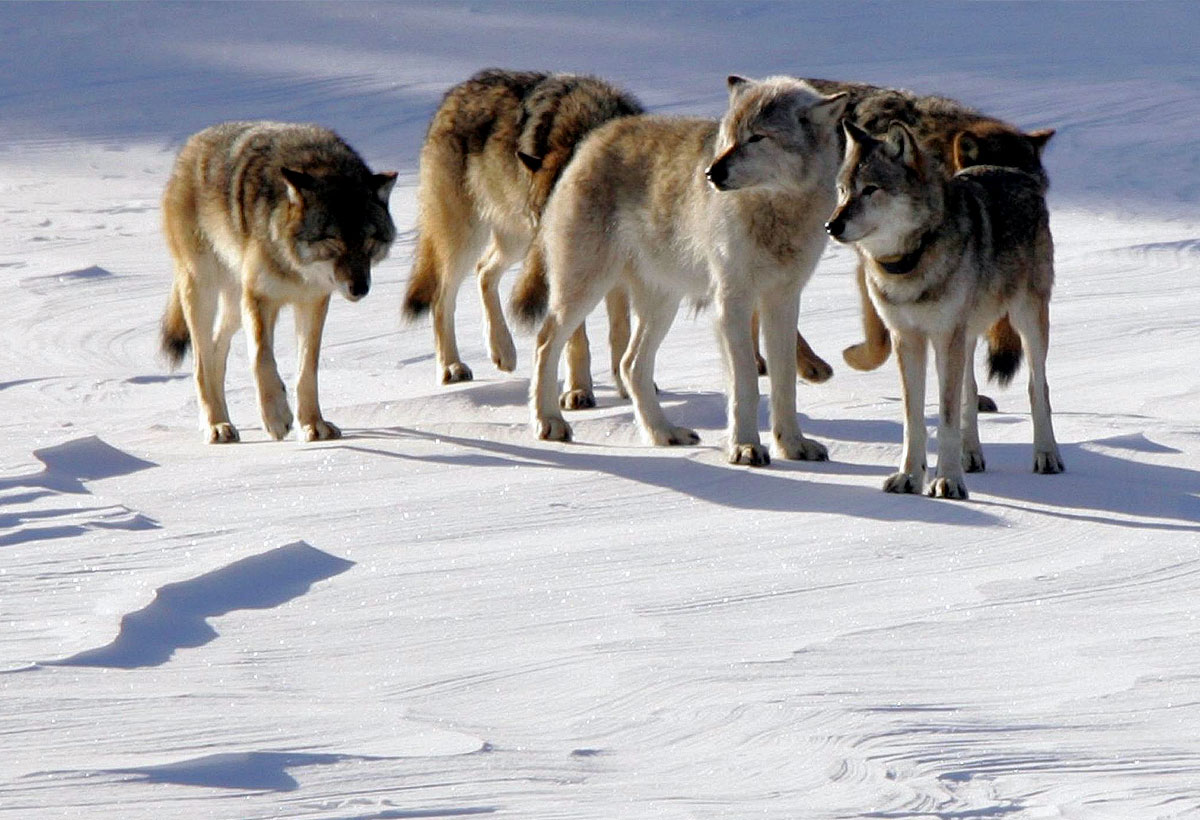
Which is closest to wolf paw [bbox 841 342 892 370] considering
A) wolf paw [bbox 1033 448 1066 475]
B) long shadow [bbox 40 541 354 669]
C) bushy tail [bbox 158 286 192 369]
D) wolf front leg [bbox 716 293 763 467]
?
wolf front leg [bbox 716 293 763 467]

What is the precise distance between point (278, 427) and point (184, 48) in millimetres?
12199

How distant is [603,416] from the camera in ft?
28.4

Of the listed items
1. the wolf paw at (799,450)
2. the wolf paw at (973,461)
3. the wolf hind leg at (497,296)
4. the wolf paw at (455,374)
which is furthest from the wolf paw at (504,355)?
the wolf paw at (973,461)

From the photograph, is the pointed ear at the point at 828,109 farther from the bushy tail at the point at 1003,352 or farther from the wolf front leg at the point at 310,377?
the wolf front leg at the point at 310,377

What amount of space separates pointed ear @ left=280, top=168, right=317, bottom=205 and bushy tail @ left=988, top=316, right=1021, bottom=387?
309 cm

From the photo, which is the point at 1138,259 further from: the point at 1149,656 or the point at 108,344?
the point at 1149,656

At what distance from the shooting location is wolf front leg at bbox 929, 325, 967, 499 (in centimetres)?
673

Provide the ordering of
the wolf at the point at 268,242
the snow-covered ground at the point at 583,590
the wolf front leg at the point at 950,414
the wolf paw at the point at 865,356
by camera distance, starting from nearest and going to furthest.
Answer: the snow-covered ground at the point at 583,590 → the wolf front leg at the point at 950,414 → the wolf at the point at 268,242 → the wolf paw at the point at 865,356

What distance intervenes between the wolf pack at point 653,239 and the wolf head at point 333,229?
12mm

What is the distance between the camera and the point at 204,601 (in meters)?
5.66

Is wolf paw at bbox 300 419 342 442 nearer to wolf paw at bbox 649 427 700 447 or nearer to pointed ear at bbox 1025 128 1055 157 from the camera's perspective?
wolf paw at bbox 649 427 700 447

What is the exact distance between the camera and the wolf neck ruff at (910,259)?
664 centimetres

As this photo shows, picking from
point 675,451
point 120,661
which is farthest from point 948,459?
point 120,661

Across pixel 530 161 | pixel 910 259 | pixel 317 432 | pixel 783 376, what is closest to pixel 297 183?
pixel 317 432
